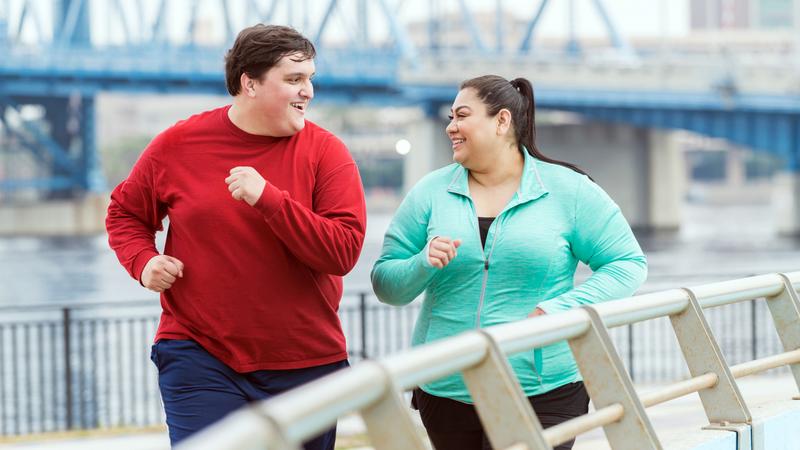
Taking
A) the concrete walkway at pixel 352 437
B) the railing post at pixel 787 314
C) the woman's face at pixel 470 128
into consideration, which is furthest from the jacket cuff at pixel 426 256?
the concrete walkway at pixel 352 437

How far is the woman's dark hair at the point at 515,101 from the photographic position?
13.5 ft

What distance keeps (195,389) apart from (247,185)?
2.06 ft

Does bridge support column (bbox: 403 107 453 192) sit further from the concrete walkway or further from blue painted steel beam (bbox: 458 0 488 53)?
the concrete walkway

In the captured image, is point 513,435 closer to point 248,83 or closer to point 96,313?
point 248,83

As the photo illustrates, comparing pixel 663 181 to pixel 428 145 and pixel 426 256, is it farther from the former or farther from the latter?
pixel 426 256

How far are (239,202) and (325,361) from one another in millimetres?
508

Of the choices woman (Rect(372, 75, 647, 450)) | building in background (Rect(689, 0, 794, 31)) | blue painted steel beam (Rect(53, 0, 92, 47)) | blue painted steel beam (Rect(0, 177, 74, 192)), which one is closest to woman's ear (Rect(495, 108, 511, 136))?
woman (Rect(372, 75, 647, 450))

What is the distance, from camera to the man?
3908 mm

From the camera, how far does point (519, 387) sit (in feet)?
10.2

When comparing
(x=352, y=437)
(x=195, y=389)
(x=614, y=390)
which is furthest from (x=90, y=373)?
(x=614, y=390)

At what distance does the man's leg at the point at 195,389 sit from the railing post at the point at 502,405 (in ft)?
3.37

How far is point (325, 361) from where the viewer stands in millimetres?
4008

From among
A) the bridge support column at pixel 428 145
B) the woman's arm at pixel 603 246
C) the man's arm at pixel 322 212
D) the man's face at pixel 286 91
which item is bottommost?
the bridge support column at pixel 428 145

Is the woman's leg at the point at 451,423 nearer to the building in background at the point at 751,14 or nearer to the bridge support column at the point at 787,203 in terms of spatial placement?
the bridge support column at the point at 787,203
